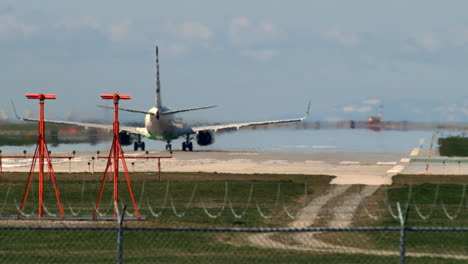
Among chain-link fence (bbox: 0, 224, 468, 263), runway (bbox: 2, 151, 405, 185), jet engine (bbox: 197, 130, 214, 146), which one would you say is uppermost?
jet engine (bbox: 197, 130, 214, 146)

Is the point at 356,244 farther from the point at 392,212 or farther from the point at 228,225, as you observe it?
the point at 392,212

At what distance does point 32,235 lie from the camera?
30375mm

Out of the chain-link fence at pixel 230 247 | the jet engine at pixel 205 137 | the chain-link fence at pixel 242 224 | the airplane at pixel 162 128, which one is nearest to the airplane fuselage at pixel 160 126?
the airplane at pixel 162 128

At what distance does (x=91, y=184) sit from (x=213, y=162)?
24.6 m

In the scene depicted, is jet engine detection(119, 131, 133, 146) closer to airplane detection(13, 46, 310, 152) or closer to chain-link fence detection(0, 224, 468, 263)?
airplane detection(13, 46, 310, 152)

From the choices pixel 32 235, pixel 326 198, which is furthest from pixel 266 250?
pixel 326 198

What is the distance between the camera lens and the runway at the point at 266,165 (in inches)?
Answer: 2418

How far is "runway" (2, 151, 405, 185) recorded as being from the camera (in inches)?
2418

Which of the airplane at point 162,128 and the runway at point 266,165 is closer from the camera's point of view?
the runway at point 266,165

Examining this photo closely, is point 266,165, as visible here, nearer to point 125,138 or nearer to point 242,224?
point 125,138

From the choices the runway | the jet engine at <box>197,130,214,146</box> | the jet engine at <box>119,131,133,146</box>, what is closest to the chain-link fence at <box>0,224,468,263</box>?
the runway

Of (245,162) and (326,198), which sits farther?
(245,162)

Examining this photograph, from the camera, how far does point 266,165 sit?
72.2 metres

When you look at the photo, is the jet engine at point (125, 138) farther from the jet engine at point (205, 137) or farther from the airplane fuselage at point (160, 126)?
the jet engine at point (205, 137)
